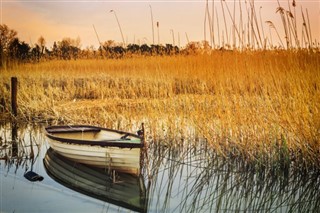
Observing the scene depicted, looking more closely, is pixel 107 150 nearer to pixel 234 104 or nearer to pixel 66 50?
pixel 234 104

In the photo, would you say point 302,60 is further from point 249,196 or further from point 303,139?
point 249,196

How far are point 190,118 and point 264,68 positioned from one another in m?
0.80

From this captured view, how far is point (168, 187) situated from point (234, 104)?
2.85 feet

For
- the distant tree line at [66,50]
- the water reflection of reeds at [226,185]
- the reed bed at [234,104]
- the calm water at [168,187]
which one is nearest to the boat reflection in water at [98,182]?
the calm water at [168,187]

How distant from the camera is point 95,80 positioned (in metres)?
5.62

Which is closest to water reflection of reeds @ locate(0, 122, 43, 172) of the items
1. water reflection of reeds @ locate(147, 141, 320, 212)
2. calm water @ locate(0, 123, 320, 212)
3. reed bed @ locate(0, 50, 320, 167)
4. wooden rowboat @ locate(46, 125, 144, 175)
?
calm water @ locate(0, 123, 320, 212)

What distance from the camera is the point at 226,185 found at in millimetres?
2812

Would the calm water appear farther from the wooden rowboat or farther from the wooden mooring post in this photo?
the wooden mooring post

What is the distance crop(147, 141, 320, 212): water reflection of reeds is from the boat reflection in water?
106 mm

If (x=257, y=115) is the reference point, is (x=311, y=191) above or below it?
below

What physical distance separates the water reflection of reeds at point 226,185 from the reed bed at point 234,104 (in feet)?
0.32

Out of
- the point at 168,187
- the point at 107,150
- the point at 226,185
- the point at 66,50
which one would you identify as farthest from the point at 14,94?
the point at 226,185

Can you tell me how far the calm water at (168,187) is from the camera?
2.57m

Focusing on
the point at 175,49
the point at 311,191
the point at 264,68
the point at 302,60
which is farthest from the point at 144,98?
the point at 311,191
